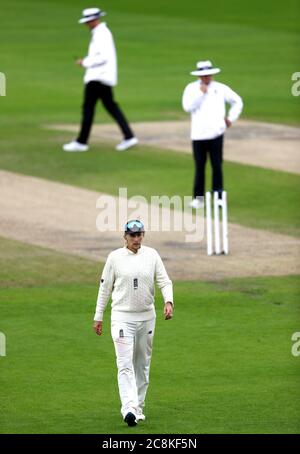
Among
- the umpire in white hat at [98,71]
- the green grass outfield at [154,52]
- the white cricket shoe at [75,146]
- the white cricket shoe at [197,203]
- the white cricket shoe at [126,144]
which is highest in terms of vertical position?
the green grass outfield at [154,52]

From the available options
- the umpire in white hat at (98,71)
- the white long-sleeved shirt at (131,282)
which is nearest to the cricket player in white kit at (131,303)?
the white long-sleeved shirt at (131,282)

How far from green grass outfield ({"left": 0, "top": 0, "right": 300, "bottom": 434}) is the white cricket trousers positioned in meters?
0.24

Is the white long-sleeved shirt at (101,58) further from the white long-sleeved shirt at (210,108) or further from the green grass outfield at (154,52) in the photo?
the white long-sleeved shirt at (210,108)

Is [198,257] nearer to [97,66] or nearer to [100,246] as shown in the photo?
[100,246]

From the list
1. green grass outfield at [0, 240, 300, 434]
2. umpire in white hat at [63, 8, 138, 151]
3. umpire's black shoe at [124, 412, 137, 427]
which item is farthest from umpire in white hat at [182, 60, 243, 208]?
umpire's black shoe at [124, 412, 137, 427]

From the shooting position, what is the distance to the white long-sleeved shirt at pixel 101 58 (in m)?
28.2

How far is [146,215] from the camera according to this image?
77.2ft

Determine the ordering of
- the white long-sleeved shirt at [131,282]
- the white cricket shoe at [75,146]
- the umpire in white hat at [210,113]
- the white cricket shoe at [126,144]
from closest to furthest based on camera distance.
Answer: the white long-sleeved shirt at [131,282], the umpire in white hat at [210,113], the white cricket shoe at [75,146], the white cricket shoe at [126,144]

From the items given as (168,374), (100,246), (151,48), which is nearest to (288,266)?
(100,246)

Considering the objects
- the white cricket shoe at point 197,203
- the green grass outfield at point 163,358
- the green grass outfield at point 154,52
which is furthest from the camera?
the green grass outfield at point 154,52

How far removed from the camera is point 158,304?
1866 centimetres

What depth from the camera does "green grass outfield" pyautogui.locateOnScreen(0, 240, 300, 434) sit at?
13953 millimetres

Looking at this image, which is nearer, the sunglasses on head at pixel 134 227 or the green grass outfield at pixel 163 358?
the sunglasses on head at pixel 134 227
